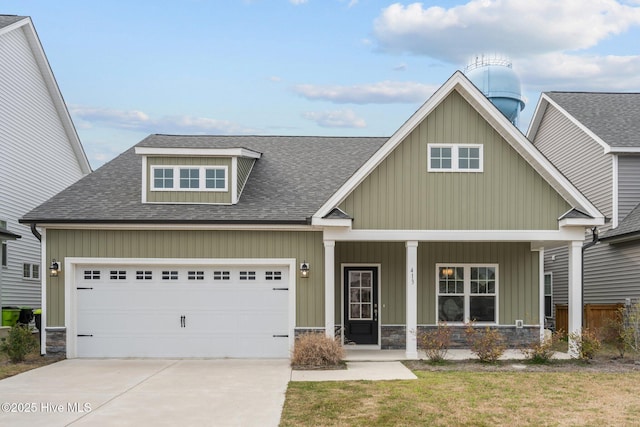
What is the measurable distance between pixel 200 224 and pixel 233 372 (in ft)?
12.9

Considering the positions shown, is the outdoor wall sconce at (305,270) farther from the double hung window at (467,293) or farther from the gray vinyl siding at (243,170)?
the double hung window at (467,293)

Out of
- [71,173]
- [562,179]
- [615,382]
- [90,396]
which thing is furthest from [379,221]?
[71,173]

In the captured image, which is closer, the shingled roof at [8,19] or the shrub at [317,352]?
the shrub at [317,352]

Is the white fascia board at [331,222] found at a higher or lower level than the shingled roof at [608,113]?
lower

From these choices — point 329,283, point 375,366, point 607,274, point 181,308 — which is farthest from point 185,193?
point 607,274

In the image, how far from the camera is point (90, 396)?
11469 mm

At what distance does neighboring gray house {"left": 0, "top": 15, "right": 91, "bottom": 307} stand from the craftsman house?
518cm

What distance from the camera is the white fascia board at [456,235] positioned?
15867mm

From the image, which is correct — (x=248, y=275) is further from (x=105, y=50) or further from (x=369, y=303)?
(x=105, y=50)

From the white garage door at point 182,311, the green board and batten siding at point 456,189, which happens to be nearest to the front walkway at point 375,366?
the white garage door at point 182,311


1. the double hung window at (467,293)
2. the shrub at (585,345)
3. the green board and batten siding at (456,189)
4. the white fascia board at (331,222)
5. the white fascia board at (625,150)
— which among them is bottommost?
the shrub at (585,345)

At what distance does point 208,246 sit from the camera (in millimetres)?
16672

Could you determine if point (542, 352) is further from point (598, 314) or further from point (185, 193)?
point (185, 193)

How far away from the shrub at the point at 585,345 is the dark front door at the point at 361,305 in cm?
495
